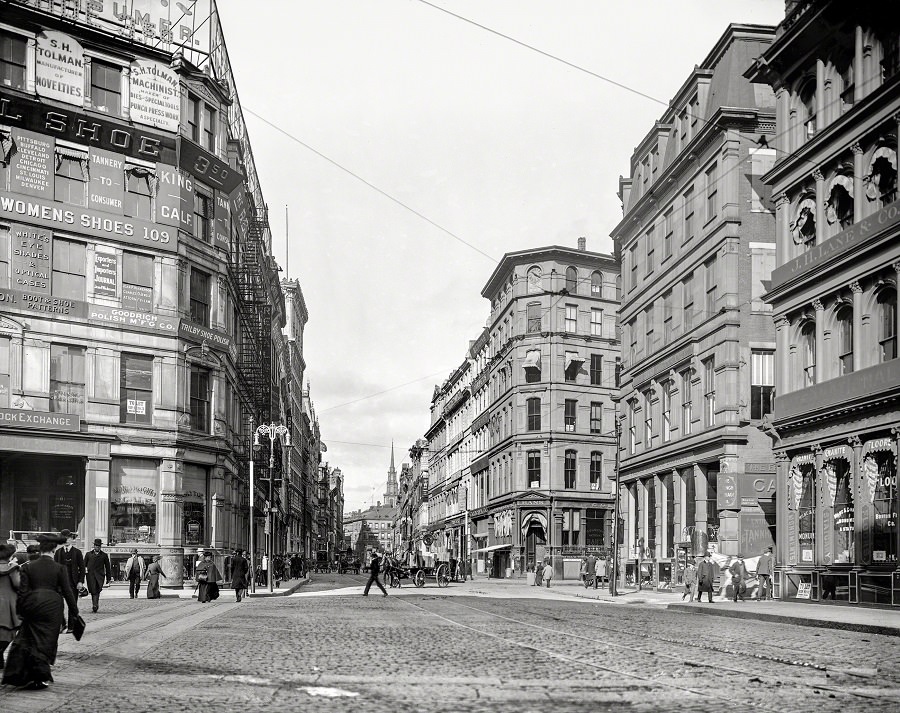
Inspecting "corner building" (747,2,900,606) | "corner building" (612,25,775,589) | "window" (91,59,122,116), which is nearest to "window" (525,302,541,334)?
"corner building" (612,25,775,589)

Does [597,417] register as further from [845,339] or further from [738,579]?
[845,339]

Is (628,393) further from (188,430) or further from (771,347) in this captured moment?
(188,430)

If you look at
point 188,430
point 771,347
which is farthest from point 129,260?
point 771,347

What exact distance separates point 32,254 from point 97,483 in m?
8.15

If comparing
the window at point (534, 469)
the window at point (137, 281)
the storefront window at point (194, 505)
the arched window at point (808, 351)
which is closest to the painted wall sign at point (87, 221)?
the window at point (137, 281)

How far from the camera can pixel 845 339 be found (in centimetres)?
2981

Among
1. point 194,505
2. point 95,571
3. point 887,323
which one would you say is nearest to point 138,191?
point 194,505

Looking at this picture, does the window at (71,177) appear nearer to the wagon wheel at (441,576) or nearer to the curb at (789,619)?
the wagon wheel at (441,576)

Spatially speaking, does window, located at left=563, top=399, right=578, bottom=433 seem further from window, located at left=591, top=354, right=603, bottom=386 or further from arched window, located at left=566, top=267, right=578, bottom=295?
arched window, located at left=566, top=267, right=578, bottom=295

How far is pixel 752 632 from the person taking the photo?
19578mm

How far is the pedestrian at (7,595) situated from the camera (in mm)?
11297

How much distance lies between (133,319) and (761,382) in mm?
22789

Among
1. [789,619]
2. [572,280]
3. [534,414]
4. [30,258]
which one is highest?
[572,280]

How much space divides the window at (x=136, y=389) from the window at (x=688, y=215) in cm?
2148
